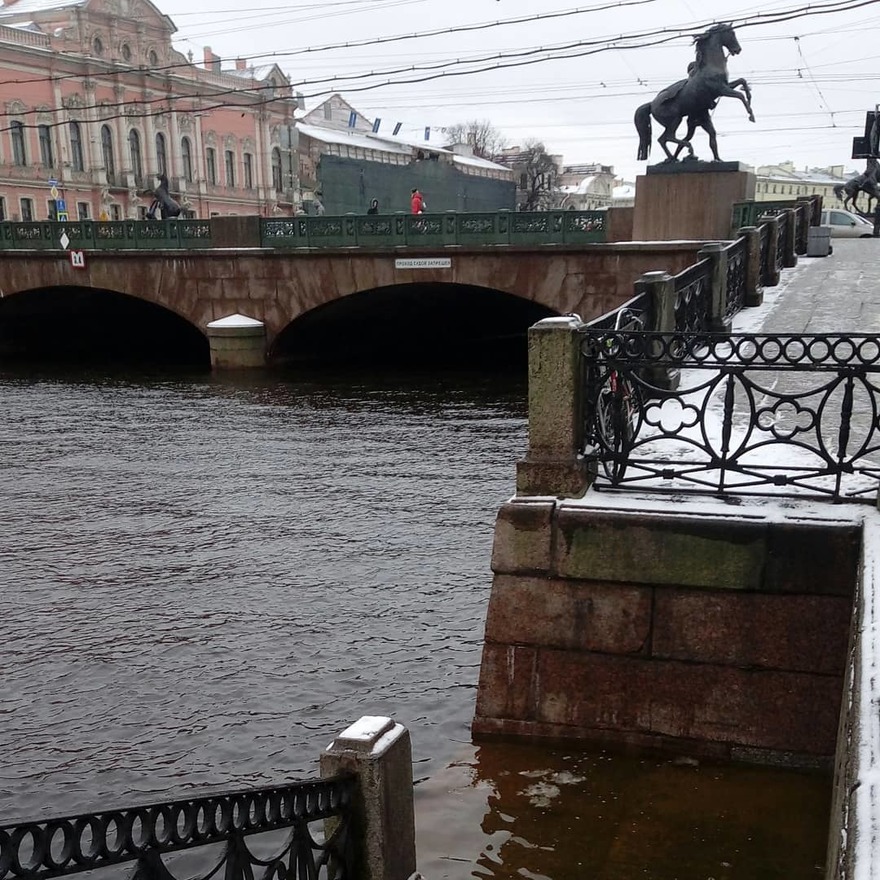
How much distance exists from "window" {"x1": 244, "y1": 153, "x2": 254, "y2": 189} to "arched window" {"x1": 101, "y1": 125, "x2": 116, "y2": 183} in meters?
10.8

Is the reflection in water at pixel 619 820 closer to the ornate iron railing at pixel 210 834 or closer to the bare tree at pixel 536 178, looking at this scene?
the ornate iron railing at pixel 210 834

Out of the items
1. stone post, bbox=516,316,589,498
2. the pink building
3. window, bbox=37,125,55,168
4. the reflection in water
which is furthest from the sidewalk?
window, bbox=37,125,55,168

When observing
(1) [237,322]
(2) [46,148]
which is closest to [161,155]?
(2) [46,148]

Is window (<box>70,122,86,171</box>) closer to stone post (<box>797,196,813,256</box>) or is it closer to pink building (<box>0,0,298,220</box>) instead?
pink building (<box>0,0,298,220</box>)

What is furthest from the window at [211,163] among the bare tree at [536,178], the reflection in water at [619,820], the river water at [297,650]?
the reflection in water at [619,820]

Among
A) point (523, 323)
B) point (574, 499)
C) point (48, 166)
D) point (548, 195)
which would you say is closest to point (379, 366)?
point (523, 323)

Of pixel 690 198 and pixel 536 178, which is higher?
pixel 536 178

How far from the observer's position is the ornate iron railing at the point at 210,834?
83.3 inches

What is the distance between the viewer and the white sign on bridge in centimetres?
2028

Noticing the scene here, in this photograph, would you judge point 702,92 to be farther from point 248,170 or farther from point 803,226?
point 248,170

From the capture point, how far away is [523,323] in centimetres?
2756

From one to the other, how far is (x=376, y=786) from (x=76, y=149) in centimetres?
5272

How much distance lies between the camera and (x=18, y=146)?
152ft

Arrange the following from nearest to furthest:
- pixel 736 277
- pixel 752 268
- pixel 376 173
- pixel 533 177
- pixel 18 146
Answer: pixel 736 277, pixel 752 268, pixel 376 173, pixel 18 146, pixel 533 177
